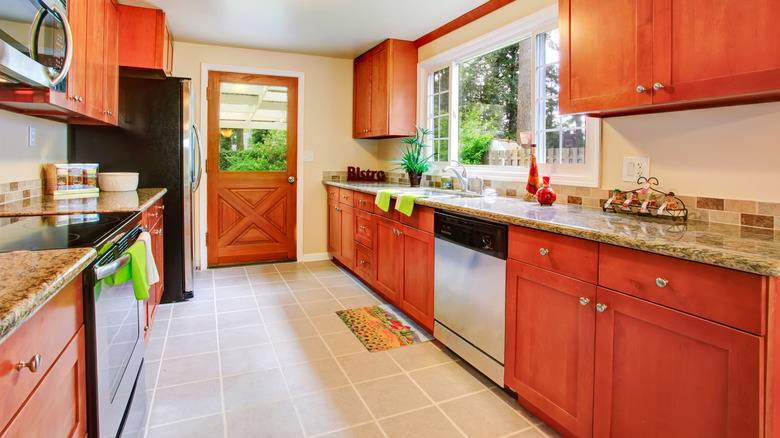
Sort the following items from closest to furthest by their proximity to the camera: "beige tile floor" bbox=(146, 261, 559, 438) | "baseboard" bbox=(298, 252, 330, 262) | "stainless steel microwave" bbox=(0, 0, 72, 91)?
"stainless steel microwave" bbox=(0, 0, 72, 91), "beige tile floor" bbox=(146, 261, 559, 438), "baseboard" bbox=(298, 252, 330, 262)

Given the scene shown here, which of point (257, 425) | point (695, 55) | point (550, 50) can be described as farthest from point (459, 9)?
point (257, 425)

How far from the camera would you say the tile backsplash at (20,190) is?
2.12 m

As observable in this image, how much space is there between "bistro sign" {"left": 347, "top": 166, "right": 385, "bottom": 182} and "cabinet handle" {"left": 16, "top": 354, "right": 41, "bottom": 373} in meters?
4.17

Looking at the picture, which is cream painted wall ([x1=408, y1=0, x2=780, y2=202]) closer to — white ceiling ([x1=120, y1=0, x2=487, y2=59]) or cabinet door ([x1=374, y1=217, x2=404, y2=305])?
cabinet door ([x1=374, y1=217, x2=404, y2=305])

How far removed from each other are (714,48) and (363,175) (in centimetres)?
374

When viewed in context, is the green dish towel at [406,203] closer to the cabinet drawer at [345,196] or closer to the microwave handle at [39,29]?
the cabinet drawer at [345,196]

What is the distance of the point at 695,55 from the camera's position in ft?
4.93

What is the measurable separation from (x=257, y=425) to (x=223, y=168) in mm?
3281

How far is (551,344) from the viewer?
68.4 inches

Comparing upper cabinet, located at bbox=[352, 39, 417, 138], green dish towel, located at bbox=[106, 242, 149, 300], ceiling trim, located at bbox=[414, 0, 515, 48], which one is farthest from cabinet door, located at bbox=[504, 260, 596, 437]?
upper cabinet, located at bbox=[352, 39, 417, 138]

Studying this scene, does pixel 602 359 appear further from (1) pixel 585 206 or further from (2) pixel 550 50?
(2) pixel 550 50

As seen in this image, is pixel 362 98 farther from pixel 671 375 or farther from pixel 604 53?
pixel 671 375

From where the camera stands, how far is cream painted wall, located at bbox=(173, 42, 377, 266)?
480cm

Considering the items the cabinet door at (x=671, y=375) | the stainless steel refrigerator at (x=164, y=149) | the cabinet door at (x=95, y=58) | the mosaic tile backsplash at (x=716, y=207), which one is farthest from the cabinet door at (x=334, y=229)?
the cabinet door at (x=671, y=375)
